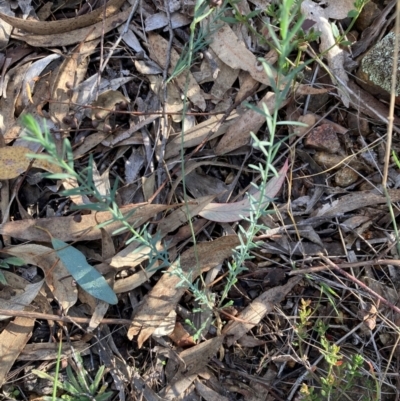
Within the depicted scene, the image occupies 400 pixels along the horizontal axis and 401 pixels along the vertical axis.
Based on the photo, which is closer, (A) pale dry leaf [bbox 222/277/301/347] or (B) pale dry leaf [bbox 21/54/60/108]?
(A) pale dry leaf [bbox 222/277/301/347]

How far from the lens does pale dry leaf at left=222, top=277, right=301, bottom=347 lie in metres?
1.62

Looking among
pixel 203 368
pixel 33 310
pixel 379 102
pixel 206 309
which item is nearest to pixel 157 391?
pixel 203 368

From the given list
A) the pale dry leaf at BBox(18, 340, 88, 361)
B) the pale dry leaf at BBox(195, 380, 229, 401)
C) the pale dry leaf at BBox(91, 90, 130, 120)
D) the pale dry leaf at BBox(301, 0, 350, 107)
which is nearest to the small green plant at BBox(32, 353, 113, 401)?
the pale dry leaf at BBox(18, 340, 88, 361)

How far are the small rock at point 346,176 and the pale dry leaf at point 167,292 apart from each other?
43cm

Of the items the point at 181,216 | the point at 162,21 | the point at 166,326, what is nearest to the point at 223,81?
the point at 162,21

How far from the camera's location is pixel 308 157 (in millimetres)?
1700

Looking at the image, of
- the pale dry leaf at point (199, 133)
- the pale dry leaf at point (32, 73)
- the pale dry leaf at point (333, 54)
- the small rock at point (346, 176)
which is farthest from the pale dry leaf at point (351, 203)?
the pale dry leaf at point (32, 73)

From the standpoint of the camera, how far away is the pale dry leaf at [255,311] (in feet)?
5.33

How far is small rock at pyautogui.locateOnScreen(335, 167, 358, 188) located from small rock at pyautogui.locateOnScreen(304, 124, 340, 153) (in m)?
0.08

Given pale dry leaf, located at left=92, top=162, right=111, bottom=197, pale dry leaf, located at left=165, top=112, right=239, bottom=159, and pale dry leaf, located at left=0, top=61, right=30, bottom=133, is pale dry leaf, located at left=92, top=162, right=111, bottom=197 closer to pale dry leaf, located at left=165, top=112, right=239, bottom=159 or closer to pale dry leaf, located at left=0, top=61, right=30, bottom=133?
pale dry leaf, located at left=165, top=112, right=239, bottom=159

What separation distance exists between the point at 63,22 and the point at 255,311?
1.27m

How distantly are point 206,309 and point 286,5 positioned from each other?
3.56 ft

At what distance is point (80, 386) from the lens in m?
1.60

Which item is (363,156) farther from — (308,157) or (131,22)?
(131,22)
